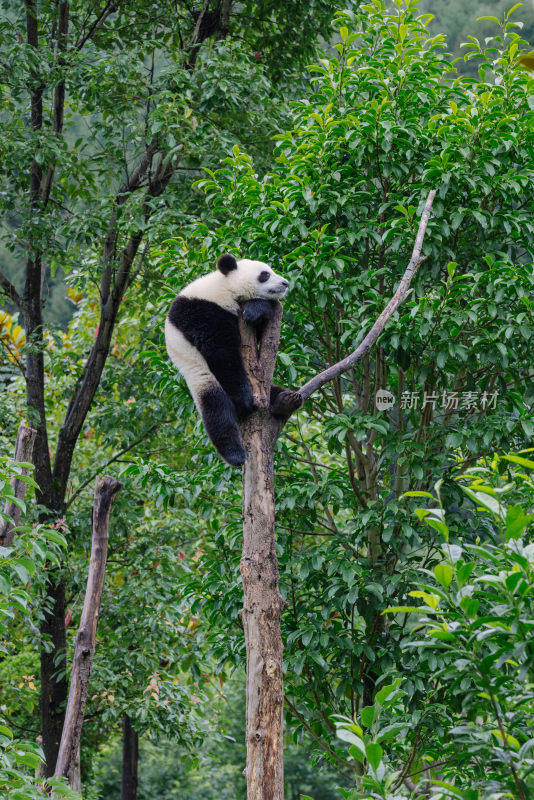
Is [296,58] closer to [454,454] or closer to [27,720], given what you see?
[454,454]

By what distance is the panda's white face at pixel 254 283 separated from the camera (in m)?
3.64

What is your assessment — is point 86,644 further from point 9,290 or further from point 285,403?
point 9,290

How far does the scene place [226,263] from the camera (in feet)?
12.0

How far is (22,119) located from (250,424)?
16.3 ft

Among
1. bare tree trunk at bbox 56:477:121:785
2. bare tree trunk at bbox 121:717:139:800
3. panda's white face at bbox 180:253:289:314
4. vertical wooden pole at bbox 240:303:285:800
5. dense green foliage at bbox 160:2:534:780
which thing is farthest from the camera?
bare tree trunk at bbox 121:717:139:800

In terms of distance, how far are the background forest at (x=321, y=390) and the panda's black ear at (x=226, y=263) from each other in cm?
56

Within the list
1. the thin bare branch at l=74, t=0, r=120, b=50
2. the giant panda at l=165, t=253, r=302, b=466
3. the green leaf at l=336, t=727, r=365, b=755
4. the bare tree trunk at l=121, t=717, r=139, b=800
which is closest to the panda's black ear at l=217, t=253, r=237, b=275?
the giant panda at l=165, t=253, r=302, b=466

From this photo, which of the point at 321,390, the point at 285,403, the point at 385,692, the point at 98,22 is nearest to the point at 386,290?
the point at 321,390

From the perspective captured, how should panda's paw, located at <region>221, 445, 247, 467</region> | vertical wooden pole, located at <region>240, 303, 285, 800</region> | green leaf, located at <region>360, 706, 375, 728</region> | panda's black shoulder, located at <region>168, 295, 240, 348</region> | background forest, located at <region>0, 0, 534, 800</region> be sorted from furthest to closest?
panda's black shoulder, located at <region>168, 295, 240, 348</region>
panda's paw, located at <region>221, 445, 247, 467</region>
background forest, located at <region>0, 0, 534, 800</region>
vertical wooden pole, located at <region>240, 303, 285, 800</region>
green leaf, located at <region>360, 706, 375, 728</region>

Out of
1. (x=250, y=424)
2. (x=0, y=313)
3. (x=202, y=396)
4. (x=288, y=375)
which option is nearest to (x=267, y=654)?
(x=250, y=424)

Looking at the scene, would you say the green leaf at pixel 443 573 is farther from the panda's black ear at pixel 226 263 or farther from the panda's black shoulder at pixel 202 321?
the panda's black ear at pixel 226 263

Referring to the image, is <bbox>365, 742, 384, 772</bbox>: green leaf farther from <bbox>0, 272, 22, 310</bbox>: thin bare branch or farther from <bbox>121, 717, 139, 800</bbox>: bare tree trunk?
<bbox>121, 717, 139, 800</bbox>: bare tree trunk

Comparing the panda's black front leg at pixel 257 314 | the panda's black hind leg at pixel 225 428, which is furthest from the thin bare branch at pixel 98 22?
the panda's black hind leg at pixel 225 428

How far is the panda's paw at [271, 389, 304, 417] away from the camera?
9.75 ft
